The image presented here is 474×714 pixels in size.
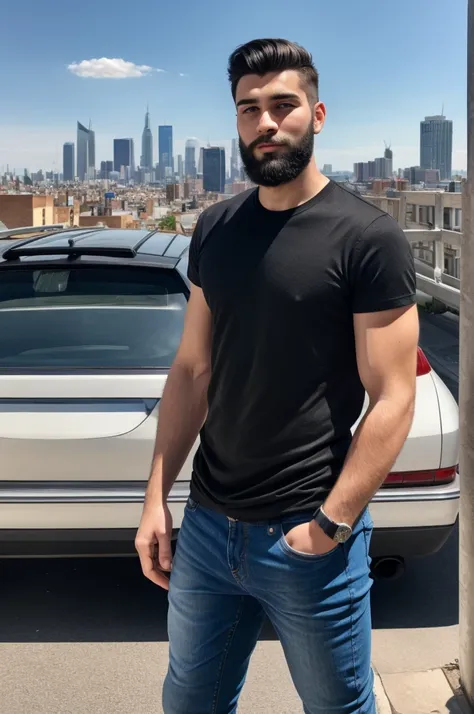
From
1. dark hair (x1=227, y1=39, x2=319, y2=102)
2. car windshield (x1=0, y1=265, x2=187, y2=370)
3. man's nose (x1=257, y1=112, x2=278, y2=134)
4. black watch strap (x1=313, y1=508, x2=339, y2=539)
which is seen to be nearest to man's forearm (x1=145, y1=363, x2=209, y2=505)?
black watch strap (x1=313, y1=508, x2=339, y2=539)

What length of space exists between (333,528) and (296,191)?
0.72 m

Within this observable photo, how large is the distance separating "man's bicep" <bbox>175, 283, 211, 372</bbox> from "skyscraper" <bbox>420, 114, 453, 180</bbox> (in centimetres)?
11805

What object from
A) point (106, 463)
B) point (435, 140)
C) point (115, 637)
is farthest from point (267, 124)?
point (435, 140)

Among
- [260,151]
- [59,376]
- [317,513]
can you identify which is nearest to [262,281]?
[260,151]

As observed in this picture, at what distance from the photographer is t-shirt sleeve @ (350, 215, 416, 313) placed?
167cm

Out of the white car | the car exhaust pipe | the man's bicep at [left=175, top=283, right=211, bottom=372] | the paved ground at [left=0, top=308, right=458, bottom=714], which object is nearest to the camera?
the man's bicep at [left=175, top=283, right=211, bottom=372]

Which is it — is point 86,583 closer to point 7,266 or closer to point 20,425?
point 20,425

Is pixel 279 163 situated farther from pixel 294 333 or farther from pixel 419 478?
pixel 419 478

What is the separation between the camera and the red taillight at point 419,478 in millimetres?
3117

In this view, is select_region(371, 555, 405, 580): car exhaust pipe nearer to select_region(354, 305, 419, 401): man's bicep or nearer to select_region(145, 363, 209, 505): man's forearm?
select_region(145, 363, 209, 505): man's forearm

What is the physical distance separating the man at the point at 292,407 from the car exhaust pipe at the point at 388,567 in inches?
56.7

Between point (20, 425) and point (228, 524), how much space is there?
1513mm

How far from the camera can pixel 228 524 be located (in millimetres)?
1834

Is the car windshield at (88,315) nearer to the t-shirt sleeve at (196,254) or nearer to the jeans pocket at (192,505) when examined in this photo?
the t-shirt sleeve at (196,254)
